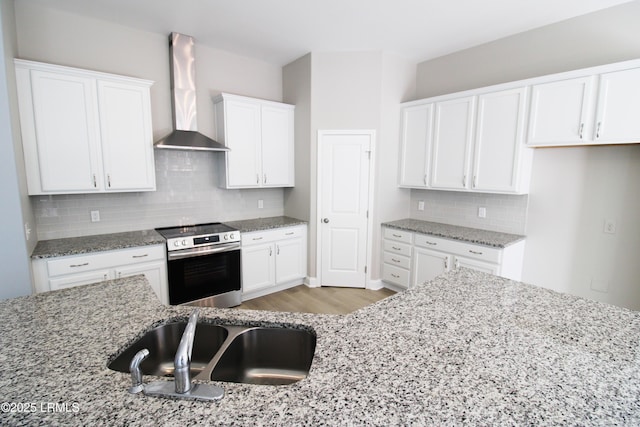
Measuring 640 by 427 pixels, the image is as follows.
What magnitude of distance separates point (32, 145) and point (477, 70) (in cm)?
451

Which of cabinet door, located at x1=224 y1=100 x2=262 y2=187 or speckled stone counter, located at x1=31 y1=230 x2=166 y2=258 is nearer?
speckled stone counter, located at x1=31 y1=230 x2=166 y2=258

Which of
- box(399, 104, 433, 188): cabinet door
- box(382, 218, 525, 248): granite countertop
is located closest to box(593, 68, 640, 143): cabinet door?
box(382, 218, 525, 248): granite countertop

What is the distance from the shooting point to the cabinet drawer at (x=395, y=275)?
12.4 feet

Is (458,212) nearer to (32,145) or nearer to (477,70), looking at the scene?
(477,70)

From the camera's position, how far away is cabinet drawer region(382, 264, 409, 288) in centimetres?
377

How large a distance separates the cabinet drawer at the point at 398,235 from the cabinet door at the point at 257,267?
4.91 feet

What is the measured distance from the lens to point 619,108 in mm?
2389

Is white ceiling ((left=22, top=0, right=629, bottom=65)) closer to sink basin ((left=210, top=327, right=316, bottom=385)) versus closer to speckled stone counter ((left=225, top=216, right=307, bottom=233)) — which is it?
speckled stone counter ((left=225, top=216, right=307, bottom=233))

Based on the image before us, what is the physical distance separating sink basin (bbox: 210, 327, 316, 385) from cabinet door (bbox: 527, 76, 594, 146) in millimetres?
2904

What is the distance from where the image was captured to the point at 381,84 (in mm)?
3666

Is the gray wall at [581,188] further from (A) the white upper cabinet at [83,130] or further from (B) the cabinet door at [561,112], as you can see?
(A) the white upper cabinet at [83,130]

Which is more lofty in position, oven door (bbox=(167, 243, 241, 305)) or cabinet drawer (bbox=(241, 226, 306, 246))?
cabinet drawer (bbox=(241, 226, 306, 246))

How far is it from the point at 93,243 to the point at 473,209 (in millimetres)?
4091

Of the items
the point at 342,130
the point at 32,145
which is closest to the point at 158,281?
the point at 32,145
